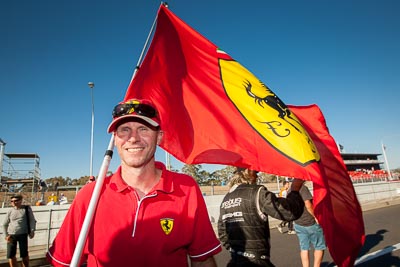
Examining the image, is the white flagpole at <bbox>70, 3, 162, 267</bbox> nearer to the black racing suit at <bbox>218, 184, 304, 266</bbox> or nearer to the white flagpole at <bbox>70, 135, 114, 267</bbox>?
the white flagpole at <bbox>70, 135, 114, 267</bbox>

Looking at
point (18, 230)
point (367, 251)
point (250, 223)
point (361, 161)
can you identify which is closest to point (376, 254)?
point (367, 251)

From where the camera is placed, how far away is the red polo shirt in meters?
1.76

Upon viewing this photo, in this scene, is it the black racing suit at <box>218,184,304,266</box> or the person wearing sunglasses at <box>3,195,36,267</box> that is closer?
the black racing suit at <box>218,184,304,266</box>

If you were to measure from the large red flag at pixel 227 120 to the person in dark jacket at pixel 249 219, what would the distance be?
1.43ft

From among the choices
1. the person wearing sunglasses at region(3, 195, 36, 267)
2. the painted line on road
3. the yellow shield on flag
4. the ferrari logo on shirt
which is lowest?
the painted line on road

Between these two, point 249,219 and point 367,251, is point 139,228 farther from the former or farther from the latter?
point 367,251

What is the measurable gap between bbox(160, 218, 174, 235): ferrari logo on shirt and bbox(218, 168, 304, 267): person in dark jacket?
1228 mm

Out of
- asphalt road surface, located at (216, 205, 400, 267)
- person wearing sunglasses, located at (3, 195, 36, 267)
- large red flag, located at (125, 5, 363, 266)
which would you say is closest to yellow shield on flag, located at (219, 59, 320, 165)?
large red flag, located at (125, 5, 363, 266)

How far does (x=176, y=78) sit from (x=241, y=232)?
2167 mm

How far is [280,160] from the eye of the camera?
2.49m

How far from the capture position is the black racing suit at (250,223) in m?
2.78

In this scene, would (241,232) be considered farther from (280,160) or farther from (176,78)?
(176,78)

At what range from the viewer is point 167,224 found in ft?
6.08

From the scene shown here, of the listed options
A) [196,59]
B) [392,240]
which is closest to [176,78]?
[196,59]
